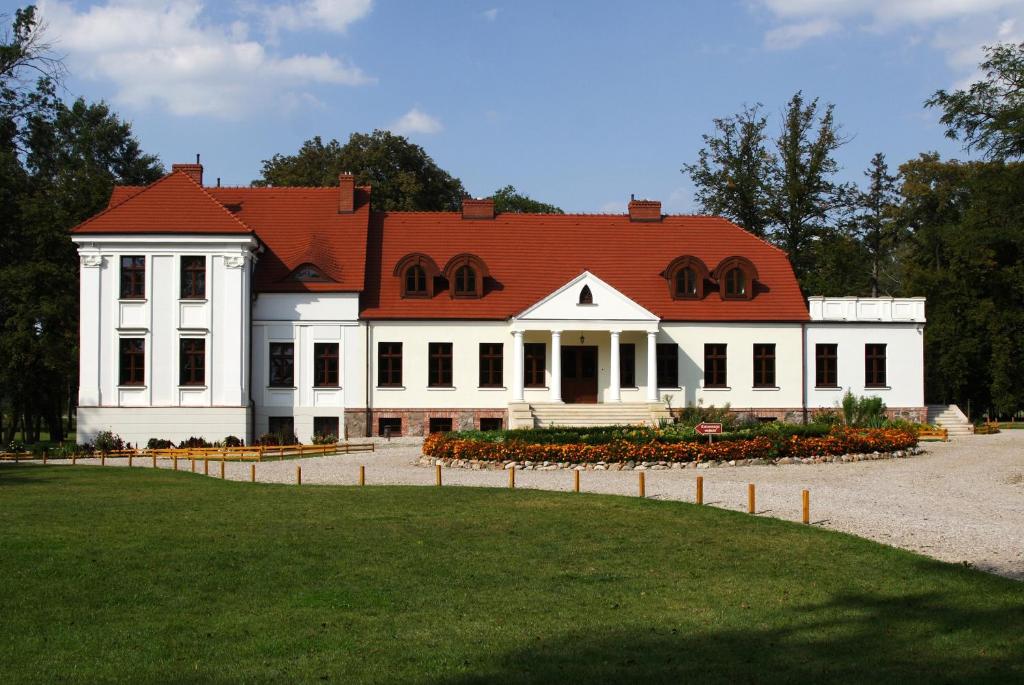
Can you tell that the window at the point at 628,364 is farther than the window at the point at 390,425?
Yes

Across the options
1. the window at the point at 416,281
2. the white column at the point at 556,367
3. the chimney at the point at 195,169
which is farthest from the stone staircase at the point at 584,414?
the chimney at the point at 195,169

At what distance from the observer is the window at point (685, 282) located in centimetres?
3950

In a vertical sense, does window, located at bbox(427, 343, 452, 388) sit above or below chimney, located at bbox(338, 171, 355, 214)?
below

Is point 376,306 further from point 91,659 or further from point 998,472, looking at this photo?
point 91,659

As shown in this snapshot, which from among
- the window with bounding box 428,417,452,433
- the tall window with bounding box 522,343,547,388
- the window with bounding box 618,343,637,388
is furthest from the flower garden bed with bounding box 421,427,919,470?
the window with bounding box 618,343,637,388

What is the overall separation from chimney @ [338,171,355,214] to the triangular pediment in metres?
8.83

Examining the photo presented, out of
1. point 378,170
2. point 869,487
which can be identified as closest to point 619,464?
point 869,487

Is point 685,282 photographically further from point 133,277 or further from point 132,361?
point 132,361

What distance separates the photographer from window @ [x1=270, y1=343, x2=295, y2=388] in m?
37.1

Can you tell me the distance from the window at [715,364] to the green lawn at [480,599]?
2115 cm

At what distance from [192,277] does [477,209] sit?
39.9ft

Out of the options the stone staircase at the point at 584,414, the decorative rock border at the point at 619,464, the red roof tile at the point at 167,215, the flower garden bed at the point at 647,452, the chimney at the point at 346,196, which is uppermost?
the chimney at the point at 346,196

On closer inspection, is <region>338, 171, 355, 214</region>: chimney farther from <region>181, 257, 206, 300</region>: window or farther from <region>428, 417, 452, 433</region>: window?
<region>428, 417, 452, 433</region>: window

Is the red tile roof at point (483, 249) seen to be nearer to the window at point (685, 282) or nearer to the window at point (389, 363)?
the window at point (685, 282)
